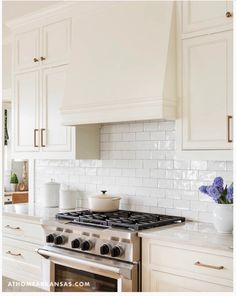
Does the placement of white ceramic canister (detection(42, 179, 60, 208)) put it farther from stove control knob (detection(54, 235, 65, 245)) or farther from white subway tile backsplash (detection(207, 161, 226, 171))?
white subway tile backsplash (detection(207, 161, 226, 171))

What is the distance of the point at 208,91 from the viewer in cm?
271

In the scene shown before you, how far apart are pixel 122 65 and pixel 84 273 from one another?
5.05 ft

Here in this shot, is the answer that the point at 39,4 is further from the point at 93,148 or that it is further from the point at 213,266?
the point at 213,266

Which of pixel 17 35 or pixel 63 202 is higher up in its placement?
pixel 17 35

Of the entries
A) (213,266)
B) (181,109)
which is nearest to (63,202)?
(181,109)

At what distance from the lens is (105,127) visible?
12.4 ft

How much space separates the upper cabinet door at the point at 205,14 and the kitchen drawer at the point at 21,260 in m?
2.11

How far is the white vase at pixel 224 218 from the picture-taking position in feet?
8.44

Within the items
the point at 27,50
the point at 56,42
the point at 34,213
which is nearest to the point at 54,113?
the point at 56,42

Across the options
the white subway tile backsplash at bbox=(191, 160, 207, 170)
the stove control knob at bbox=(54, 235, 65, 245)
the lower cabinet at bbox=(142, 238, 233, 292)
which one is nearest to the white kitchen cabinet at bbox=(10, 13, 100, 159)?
the stove control knob at bbox=(54, 235, 65, 245)

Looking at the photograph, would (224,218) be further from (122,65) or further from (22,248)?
(22,248)

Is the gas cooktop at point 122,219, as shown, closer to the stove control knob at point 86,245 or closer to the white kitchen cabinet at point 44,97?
the stove control knob at point 86,245

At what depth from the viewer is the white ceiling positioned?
11.8 feet

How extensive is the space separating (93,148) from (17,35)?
4.75 ft
